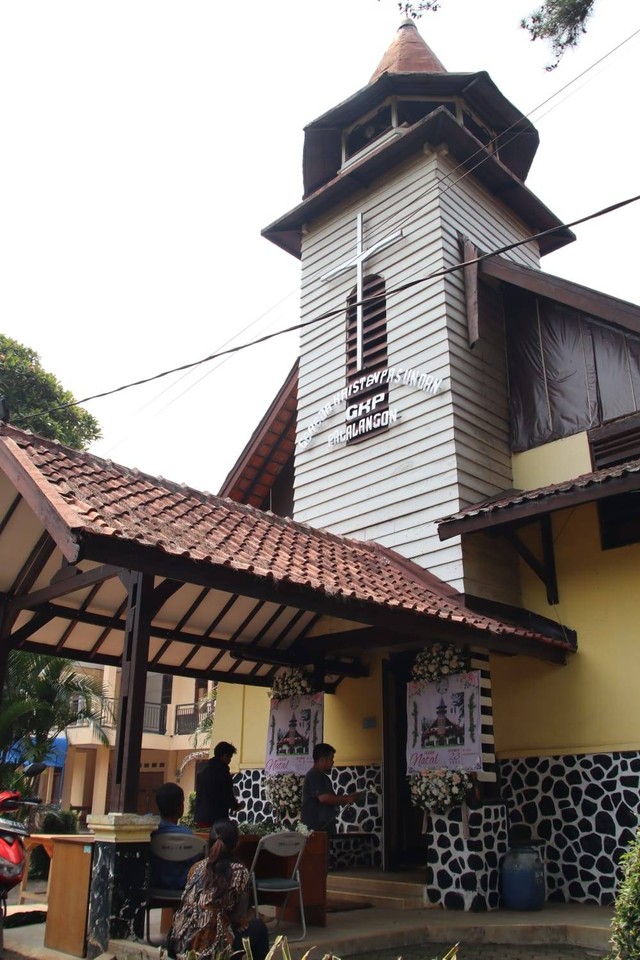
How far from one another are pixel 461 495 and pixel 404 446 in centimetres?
129

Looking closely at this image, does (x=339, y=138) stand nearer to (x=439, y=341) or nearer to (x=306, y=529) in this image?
(x=439, y=341)

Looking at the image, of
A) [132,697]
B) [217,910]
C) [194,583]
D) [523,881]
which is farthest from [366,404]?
[217,910]

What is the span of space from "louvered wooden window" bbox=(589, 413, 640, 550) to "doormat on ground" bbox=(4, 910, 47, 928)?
283 inches

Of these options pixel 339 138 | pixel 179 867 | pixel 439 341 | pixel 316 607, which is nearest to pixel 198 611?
pixel 316 607

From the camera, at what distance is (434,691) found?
896 cm

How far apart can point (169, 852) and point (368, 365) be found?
25.6 ft

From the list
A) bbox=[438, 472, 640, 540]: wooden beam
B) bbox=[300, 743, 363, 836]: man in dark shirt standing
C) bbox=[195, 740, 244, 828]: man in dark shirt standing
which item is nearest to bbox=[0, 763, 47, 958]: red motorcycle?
bbox=[195, 740, 244, 828]: man in dark shirt standing

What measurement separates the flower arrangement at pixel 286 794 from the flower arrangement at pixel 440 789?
1792 mm

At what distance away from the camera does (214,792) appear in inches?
311

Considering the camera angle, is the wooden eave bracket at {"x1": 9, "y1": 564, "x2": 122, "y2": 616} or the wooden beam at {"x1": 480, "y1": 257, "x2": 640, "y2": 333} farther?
the wooden beam at {"x1": 480, "y1": 257, "x2": 640, "y2": 333}

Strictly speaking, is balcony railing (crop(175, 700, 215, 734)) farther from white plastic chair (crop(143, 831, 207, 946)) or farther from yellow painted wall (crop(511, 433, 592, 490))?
white plastic chair (crop(143, 831, 207, 946))

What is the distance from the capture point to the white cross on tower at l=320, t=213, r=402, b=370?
1216cm

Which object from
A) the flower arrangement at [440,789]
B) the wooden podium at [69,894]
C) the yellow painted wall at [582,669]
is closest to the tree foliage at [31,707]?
the flower arrangement at [440,789]

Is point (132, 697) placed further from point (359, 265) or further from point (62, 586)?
point (359, 265)
